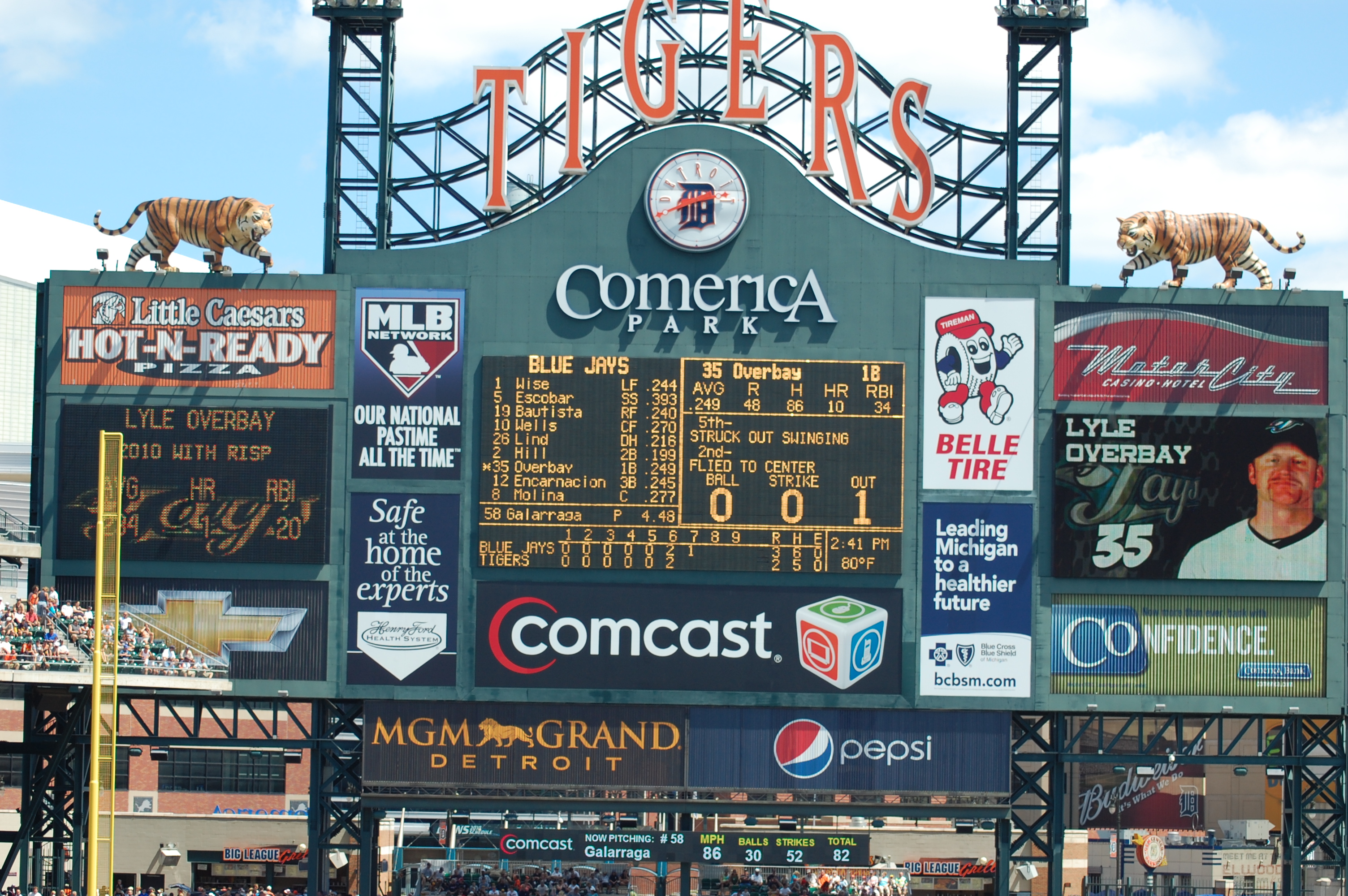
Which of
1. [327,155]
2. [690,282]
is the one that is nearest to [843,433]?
[690,282]

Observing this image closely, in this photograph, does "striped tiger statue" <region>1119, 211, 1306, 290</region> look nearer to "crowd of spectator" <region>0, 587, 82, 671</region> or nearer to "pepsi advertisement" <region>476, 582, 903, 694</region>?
"pepsi advertisement" <region>476, 582, 903, 694</region>

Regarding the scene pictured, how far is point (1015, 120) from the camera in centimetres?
3909

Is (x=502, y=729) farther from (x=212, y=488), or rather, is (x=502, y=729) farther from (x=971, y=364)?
(x=971, y=364)

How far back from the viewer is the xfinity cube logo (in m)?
36.7

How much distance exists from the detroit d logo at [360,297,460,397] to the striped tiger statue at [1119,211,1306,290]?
15151mm

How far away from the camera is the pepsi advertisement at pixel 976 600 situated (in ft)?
121

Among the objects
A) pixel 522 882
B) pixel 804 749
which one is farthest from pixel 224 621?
pixel 522 882

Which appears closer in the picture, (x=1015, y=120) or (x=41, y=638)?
(x=41, y=638)

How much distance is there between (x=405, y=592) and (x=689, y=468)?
22.0 feet

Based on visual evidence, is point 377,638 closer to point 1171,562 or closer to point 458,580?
point 458,580

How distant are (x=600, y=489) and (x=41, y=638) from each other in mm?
11860

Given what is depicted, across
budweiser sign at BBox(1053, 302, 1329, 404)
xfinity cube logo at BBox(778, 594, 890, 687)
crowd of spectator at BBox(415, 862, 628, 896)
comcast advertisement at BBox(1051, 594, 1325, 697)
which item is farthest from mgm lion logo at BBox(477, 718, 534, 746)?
budweiser sign at BBox(1053, 302, 1329, 404)

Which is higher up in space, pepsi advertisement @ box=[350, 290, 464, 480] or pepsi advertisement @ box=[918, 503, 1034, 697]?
pepsi advertisement @ box=[350, 290, 464, 480]

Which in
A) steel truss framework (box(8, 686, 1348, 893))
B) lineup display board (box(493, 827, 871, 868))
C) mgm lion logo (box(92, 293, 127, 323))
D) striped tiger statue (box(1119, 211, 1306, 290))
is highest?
striped tiger statue (box(1119, 211, 1306, 290))
